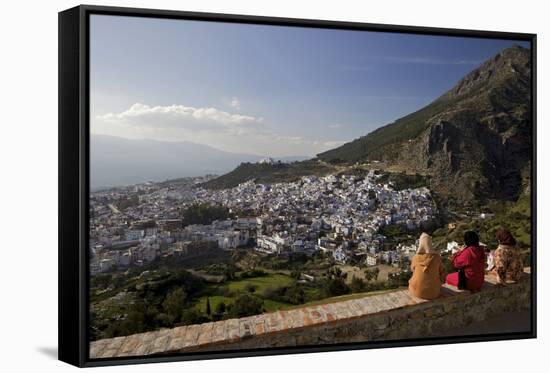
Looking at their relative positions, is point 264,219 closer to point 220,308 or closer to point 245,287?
point 245,287

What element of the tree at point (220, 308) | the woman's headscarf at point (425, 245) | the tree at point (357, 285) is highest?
the woman's headscarf at point (425, 245)

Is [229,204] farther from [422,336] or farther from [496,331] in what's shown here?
[496,331]

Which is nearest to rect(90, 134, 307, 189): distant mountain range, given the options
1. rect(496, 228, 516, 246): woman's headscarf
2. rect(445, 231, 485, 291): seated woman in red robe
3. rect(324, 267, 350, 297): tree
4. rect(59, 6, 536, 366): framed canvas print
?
rect(59, 6, 536, 366): framed canvas print

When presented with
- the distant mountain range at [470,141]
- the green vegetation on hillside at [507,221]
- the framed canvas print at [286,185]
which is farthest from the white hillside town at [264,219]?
the green vegetation on hillside at [507,221]

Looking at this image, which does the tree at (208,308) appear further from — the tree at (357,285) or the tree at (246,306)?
the tree at (357,285)

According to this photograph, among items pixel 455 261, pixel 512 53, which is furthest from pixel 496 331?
pixel 512 53

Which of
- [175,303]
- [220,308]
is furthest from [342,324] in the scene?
[175,303]
